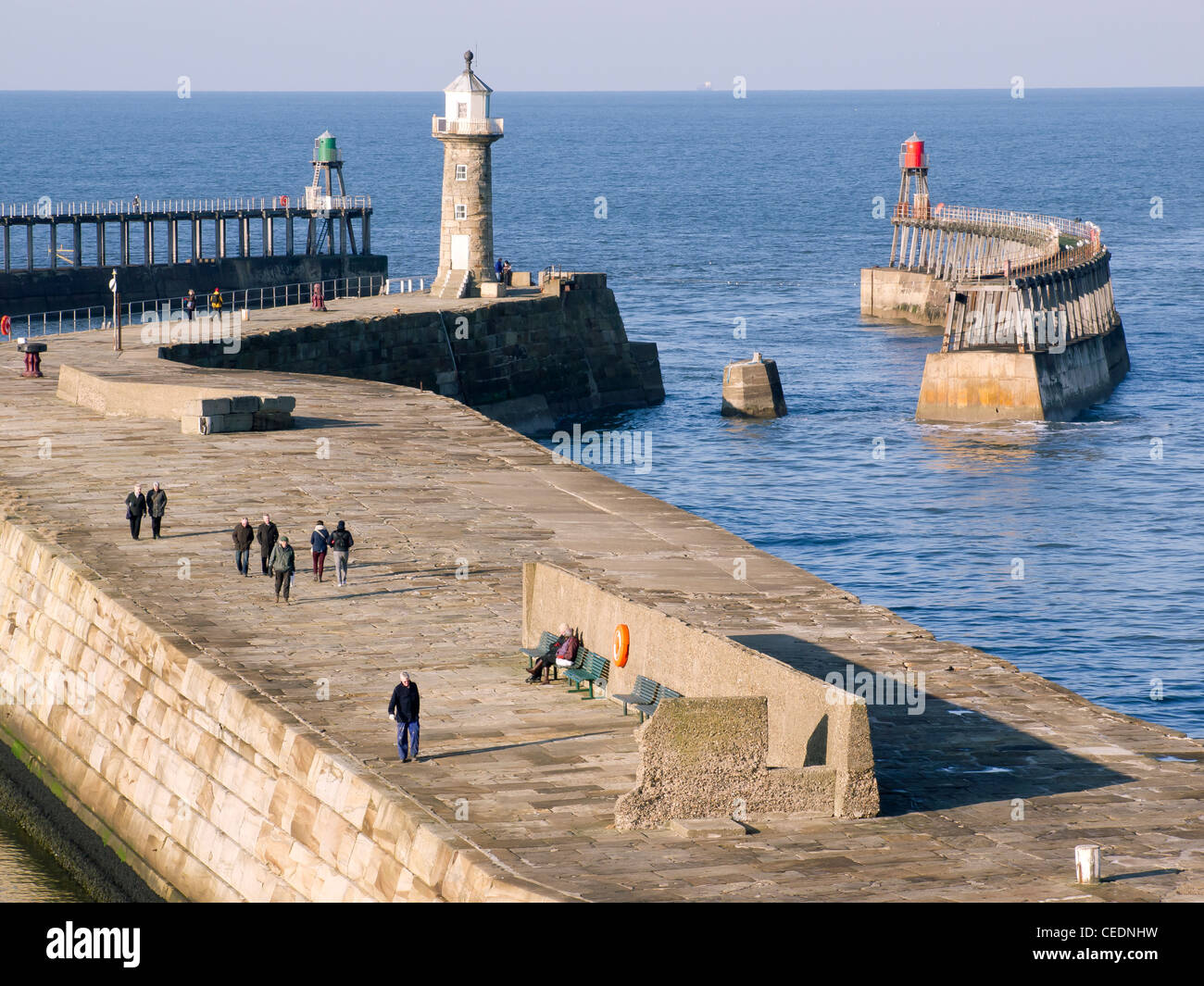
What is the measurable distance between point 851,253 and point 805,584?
363 ft

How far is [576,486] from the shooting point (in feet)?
140

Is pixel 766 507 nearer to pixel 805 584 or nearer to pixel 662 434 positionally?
pixel 662 434

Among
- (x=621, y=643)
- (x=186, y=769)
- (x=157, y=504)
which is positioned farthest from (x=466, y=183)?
(x=621, y=643)

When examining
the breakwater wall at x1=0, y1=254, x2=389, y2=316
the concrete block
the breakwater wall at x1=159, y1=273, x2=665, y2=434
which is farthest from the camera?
the breakwater wall at x1=0, y1=254, x2=389, y2=316

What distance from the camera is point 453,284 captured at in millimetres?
75250

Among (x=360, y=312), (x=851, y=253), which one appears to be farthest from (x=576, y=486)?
(x=851, y=253)

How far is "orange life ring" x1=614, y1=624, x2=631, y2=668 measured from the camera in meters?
25.4

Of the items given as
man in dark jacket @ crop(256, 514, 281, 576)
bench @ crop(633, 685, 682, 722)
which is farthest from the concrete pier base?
bench @ crop(633, 685, 682, 722)

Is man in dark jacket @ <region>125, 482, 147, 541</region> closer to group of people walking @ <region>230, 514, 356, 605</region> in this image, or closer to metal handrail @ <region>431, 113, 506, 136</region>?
group of people walking @ <region>230, 514, 356, 605</region>

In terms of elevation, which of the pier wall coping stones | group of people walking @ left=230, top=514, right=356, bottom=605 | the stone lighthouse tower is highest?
the stone lighthouse tower

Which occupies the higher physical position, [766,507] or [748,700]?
[748,700]

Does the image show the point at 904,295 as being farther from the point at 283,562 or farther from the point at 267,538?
the point at 283,562

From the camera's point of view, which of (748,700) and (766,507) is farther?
(766,507)

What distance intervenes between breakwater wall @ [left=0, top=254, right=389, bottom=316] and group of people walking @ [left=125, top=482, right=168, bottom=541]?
54763 millimetres
